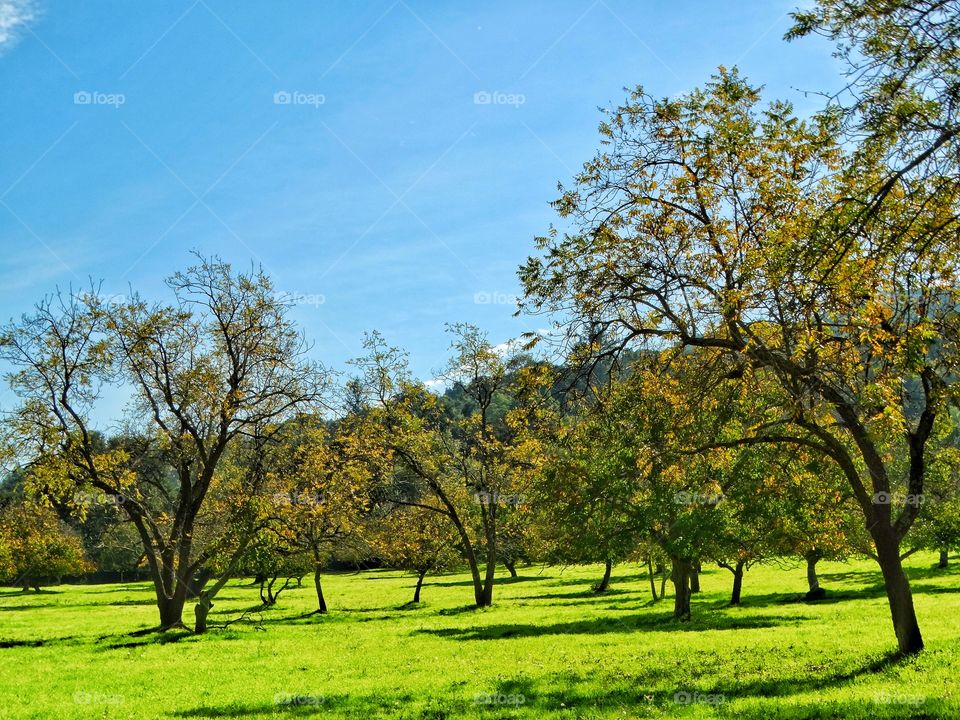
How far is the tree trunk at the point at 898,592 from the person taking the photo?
1621 centimetres

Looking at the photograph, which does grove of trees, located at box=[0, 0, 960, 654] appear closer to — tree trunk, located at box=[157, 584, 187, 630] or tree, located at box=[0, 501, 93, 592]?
tree trunk, located at box=[157, 584, 187, 630]

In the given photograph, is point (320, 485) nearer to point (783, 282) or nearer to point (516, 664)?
point (516, 664)

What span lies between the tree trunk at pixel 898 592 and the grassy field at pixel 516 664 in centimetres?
50

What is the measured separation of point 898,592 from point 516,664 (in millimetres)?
10044

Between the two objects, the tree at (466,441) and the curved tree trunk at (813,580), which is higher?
the tree at (466,441)

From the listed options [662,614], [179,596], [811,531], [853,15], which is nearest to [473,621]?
[662,614]

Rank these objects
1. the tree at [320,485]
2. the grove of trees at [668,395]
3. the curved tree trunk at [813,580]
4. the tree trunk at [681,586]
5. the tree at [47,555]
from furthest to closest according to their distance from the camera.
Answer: the tree at [47,555]
the curved tree trunk at [813,580]
the tree at [320,485]
the tree trunk at [681,586]
the grove of trees at [668,395]

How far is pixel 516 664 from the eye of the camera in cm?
2133

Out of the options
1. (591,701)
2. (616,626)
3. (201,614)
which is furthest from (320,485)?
(591,701)

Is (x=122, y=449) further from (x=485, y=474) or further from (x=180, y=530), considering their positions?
(x=485, y=474)

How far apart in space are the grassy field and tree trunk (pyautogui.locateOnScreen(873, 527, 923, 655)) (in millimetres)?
499

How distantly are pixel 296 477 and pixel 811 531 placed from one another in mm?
23527

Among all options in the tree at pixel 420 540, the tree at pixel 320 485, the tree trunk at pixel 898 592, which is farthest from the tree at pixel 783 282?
the tree at pixel 420 540

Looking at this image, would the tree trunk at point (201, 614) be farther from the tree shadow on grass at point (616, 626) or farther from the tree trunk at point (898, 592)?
the tree trunk at point (898, 592)
